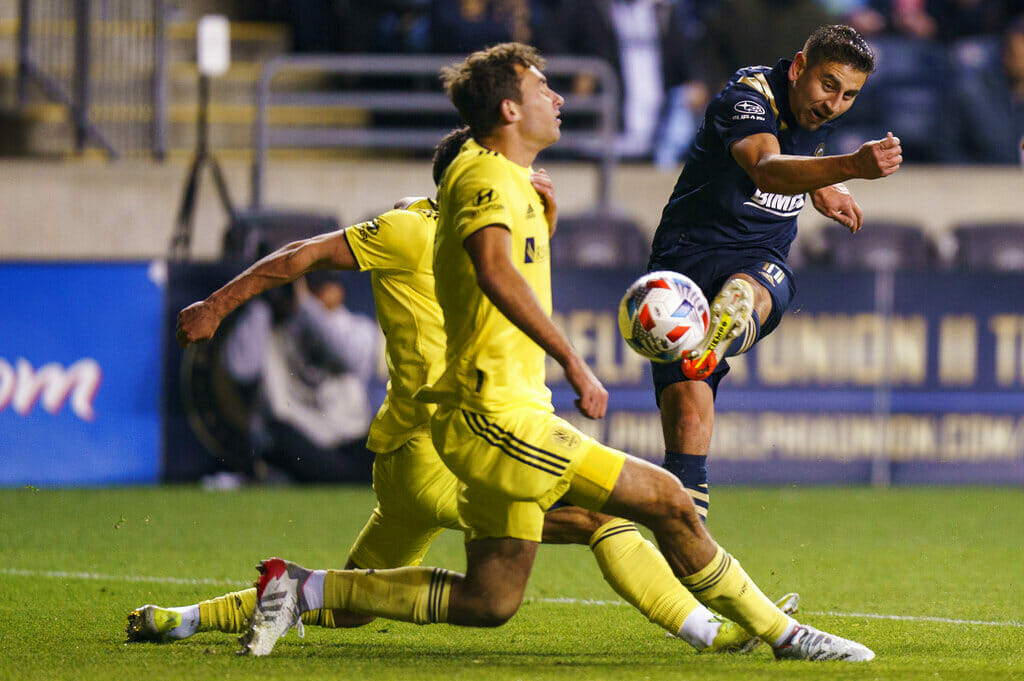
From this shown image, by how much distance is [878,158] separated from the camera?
511 cm

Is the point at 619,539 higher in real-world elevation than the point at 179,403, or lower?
higher

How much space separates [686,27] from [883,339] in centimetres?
387

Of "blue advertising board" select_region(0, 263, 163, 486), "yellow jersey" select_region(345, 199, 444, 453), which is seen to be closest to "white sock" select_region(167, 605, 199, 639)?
"yellow jersey" select_region(345, 199, 444, 453)

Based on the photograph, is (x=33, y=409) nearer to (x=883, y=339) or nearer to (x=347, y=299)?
(x=347, y=299)

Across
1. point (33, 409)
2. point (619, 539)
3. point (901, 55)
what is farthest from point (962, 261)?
point (619, 539)

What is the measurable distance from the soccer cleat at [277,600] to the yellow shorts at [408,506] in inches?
15.9

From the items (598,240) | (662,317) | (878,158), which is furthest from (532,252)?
(598,240)

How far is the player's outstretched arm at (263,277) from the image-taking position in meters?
5.09

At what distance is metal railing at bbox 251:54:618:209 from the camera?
1313 centimetres

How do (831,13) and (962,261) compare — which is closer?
(962,261)

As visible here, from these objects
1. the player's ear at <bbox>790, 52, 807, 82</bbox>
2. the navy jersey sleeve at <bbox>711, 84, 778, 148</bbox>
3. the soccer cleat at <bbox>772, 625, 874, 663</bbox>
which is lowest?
the soccer cleat at <bbox>772, 625, 874, 663</bbox>

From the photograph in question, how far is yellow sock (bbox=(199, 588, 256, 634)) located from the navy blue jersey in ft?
7.16

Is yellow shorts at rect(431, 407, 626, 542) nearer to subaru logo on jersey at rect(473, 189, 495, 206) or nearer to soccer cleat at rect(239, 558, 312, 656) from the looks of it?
subaru logo on jersey at rect(473, 189, 495, 206)

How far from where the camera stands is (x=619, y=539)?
5.09 m
